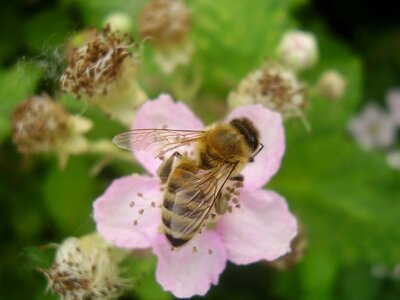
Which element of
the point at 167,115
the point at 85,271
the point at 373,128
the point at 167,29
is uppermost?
the point at 373,128

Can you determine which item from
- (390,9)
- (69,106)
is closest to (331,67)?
(390,9)

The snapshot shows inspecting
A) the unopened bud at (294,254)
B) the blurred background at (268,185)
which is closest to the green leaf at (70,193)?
the blurred background at (268,185)

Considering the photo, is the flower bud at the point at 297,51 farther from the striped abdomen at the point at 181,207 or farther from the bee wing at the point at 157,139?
the striped abdomen at the point at 181,207

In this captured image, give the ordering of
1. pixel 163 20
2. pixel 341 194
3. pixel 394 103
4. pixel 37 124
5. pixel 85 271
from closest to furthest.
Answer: pixel 85 271, pixel 37 124, pixel 163 20, pixel 341 194, pixel 394 103

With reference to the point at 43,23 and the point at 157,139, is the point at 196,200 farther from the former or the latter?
the point at 43,23

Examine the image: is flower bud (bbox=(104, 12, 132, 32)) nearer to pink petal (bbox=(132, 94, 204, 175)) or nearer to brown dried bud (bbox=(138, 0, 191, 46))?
brown dried bud (bbox=(138, 0, 191, 46))

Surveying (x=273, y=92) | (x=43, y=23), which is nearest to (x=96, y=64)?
(x=273, y=92)
